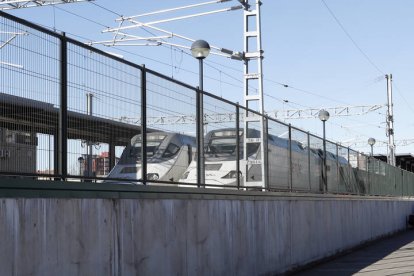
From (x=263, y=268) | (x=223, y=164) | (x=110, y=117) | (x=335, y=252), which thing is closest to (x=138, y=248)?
(x=110, y=117)

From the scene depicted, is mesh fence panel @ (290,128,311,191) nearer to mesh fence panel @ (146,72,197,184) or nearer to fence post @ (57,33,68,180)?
mesh fence panel @ (146,72,197,184)

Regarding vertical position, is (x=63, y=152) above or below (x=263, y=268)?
above

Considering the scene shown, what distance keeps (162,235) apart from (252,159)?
17.3ft

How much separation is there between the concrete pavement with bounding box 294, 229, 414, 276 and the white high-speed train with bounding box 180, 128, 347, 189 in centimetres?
230

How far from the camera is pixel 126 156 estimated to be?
351 inches

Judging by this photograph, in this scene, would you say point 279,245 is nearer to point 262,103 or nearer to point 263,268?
point 263,268

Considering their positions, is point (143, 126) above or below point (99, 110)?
below

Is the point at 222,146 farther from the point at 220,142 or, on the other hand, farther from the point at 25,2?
the point at 25,2

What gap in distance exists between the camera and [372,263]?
16.2 metres

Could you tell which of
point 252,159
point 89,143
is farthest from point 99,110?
point 252,159

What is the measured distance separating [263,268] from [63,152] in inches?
272

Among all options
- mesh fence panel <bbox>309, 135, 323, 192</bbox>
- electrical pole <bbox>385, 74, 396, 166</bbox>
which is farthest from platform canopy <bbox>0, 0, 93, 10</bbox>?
electrical pole <bbox>385, 74, 396, 166</bbox>

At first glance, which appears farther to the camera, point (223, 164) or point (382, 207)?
point (382, 207)

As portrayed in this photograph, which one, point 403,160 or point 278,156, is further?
point 403,160
